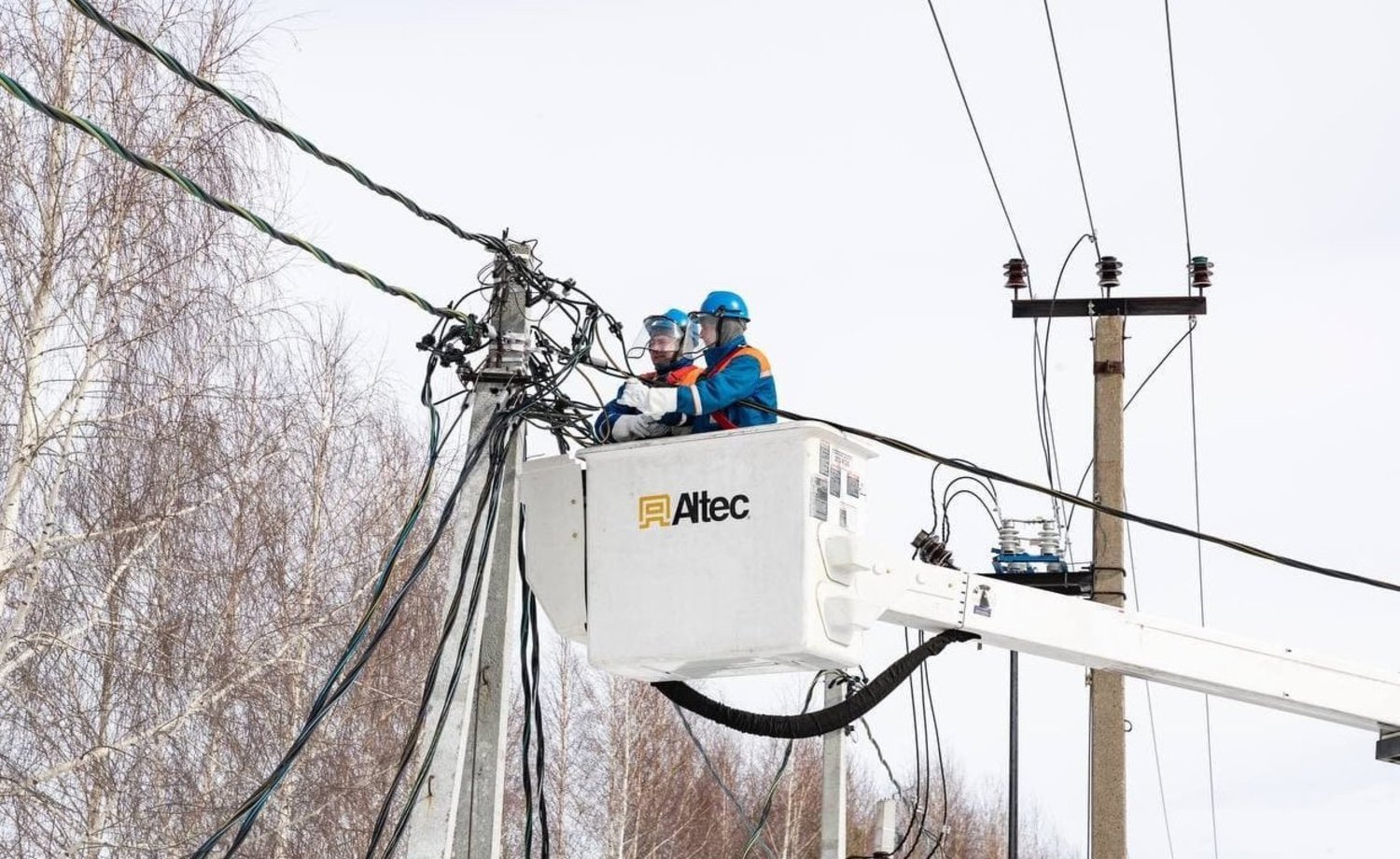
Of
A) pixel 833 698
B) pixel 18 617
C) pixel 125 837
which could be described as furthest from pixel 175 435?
pixel 833 698

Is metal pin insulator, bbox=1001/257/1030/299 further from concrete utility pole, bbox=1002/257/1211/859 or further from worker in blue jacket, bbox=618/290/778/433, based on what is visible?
worker in blue jacket, bbox=618/290/778/433

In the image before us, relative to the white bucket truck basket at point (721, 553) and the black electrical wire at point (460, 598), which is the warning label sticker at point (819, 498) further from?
the black electrical wire at point (460, 598)

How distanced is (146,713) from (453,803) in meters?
8.12

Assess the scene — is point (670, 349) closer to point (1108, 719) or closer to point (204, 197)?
point (204, 197)

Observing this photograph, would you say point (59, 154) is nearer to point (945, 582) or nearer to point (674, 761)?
point (945, 582)

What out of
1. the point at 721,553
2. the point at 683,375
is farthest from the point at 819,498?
the point at 683,375

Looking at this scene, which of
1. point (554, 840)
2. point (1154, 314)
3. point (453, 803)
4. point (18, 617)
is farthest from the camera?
point (554, 840)

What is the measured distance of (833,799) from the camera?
11.4m

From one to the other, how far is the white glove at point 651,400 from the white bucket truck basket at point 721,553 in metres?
0.28

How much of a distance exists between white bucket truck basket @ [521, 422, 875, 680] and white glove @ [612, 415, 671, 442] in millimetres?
215

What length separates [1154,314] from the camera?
14.8 metres

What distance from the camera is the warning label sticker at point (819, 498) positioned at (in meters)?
6.09

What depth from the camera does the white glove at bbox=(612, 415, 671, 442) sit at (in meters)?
6.66

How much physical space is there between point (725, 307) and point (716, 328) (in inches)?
3.5
